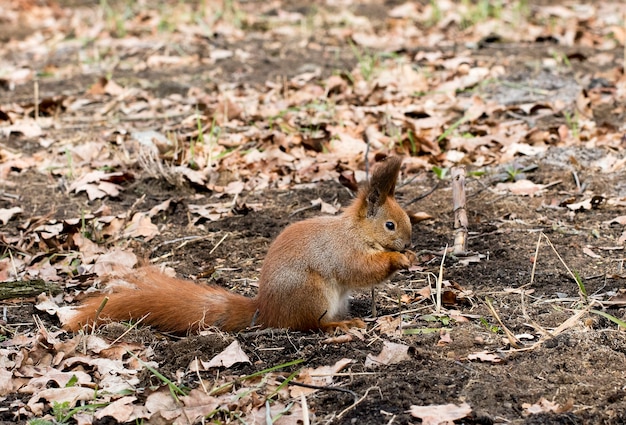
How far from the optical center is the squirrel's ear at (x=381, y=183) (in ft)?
10.5

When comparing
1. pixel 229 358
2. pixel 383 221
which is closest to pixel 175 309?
pixel 229 358

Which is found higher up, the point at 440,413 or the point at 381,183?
the point at 381,183

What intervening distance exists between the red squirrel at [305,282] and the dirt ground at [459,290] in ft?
0.30

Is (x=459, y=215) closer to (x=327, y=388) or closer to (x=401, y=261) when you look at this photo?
(x=401, y=261)

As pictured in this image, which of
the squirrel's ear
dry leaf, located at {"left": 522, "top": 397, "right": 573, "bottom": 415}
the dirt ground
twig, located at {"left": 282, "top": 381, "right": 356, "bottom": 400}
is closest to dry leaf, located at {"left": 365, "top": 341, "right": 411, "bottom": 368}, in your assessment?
the dirt ground

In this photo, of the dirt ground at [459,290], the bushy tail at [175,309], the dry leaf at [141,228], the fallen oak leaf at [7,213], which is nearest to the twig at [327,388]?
the dirt ground at [459,290]

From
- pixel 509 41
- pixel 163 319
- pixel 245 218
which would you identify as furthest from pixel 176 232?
pixel 509 41

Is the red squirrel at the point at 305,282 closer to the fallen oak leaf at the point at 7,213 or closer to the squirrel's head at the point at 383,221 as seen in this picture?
the squirrel's head at the point at 383,221

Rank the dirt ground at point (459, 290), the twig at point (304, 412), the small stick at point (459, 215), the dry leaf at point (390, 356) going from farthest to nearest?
the small stick at point (459, 215), the dry leaf at point (390, 356), the dirt ground at point (459, 290), the twig at point (304, 412)

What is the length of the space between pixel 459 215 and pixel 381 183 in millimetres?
769

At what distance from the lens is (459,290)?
349cm

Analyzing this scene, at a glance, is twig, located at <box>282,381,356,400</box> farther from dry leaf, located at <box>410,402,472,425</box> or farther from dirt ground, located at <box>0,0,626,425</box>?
dry leaf, located at <box>410,402,472,425</box>

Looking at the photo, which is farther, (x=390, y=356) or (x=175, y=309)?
(x=175, y=309)

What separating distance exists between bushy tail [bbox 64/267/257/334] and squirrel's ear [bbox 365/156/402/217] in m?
0.60
